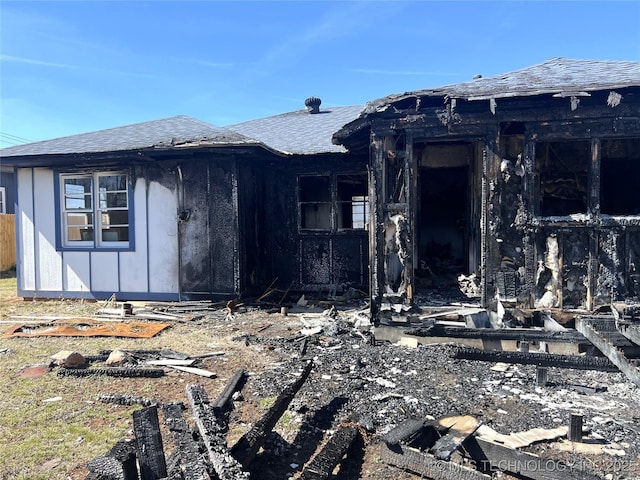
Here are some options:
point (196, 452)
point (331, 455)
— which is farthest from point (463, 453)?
point (196, 452)

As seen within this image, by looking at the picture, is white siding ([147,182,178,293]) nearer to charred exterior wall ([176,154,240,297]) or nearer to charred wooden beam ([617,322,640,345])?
charred exterior wall ([176,154,240,297])

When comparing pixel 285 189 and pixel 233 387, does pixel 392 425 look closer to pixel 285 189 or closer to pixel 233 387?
pixel 233 387

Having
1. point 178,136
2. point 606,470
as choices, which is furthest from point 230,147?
point 606,470

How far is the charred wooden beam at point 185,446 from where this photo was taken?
253cm

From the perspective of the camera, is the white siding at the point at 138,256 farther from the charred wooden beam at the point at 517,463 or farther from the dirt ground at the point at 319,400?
the charred wooden beam at the point at 517,463

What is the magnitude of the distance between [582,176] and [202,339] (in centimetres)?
845

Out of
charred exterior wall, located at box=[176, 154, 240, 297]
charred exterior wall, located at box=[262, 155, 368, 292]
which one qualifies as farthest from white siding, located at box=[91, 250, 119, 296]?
charred exterior wall, located at box=[262, 155, 368, 292]

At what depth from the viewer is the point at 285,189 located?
33.8 ft

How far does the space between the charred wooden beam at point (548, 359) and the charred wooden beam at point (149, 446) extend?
3393 millimetres

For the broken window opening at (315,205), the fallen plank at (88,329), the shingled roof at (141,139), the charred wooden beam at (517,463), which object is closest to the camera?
the charred wooden beam at (517,463)

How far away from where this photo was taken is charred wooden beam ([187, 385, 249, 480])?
2.51m

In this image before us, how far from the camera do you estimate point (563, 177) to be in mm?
9422

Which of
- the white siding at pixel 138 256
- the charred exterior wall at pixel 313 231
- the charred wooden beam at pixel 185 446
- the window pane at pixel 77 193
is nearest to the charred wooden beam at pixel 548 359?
the charred wooden beam at pixel 185 446

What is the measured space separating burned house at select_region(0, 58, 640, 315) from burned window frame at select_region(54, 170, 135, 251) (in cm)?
3
